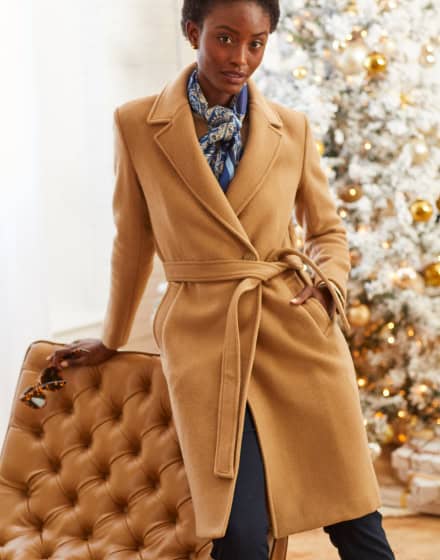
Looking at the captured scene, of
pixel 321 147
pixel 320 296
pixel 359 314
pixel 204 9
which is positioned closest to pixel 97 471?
pixel 320 296

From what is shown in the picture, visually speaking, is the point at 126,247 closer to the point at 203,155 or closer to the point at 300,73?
the point at 203,155

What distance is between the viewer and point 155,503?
2.00m

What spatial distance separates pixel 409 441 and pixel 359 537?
1.93 m

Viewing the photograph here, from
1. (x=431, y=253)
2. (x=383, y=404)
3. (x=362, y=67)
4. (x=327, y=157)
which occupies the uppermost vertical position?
(x=362, y=67)

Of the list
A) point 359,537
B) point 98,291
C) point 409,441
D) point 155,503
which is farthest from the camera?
point 98,291

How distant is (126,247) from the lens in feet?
6.44

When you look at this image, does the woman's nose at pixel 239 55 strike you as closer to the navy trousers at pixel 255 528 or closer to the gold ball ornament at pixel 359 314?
the navy trousers at pixel 255 528

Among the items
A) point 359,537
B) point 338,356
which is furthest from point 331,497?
point 338,356

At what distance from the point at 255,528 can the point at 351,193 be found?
2.05m

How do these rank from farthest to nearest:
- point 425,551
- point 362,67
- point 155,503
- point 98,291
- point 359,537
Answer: point 98,291 → point 362,67 → point 425,551 → point 155,503 → point 359,537

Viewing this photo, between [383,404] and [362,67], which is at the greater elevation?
[362,67]

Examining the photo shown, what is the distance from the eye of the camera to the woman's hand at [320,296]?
5.99 ft

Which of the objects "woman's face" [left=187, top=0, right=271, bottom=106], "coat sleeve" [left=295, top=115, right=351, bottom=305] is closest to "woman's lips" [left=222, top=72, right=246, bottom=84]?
"woman's face" [left=187, top=0, right=271, bottom=106]

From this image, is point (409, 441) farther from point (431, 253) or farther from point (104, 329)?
point (104, 329)
